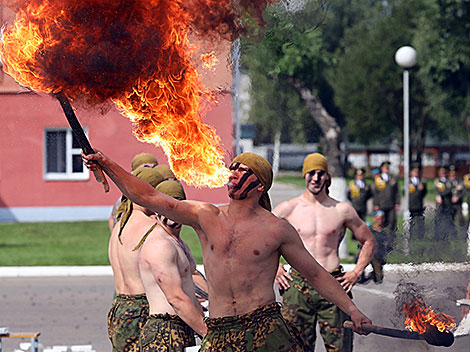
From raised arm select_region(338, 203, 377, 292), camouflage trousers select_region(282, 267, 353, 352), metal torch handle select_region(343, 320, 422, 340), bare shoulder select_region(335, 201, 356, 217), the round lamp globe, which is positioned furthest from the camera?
the round lamp globe

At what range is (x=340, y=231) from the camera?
280 inches

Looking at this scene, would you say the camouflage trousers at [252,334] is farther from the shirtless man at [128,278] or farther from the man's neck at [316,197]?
the man's neck at [316,197]

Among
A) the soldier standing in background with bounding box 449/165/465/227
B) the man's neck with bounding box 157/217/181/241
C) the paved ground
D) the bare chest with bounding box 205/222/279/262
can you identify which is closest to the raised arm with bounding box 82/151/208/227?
the bare chest with bounding box 205/222/279/262

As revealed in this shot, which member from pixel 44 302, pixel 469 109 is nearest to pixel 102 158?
pixel 44 302

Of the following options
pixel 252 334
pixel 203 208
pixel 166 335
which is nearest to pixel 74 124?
pixel 203 208

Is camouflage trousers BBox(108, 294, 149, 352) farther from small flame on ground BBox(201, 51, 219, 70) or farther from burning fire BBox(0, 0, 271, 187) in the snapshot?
small flame on ground BBox(201, 51, 219, 70)

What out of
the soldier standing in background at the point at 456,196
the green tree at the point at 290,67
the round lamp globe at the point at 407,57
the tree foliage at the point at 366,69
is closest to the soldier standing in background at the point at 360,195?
the tree foliage at the point at 366,69

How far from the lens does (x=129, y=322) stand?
515 centimetres

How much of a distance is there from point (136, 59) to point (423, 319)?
2.44 m

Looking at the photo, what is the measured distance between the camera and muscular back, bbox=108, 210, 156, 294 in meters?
5.30

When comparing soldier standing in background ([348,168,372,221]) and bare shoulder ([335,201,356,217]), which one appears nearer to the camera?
bare shoulder ([335,201,356,217])

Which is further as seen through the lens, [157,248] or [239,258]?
[157,248]

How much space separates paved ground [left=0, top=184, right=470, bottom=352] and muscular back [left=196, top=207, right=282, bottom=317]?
5.07 feet

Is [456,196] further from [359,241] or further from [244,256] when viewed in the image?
[244,256]
